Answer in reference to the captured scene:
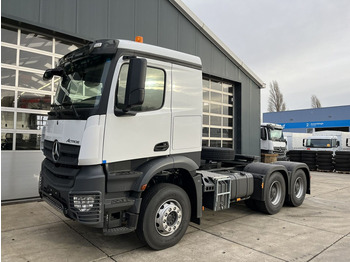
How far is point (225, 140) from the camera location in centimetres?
1126

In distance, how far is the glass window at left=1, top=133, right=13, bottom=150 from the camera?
6.14 meters

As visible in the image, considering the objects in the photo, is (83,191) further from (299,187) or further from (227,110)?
(227,110)

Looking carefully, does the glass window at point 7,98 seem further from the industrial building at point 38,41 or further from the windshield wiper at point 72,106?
the windshield wiper at point 72,106

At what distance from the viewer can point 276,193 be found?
602cm

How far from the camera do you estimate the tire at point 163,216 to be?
3650 mm

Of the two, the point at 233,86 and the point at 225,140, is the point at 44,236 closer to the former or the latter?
the point at 225,140

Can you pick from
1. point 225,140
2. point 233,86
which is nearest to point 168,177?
point 225,140

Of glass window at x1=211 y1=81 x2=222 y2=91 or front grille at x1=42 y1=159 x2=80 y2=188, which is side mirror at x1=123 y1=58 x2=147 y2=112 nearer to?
front grille at x1=42 y1=159 x2=80 y2=188

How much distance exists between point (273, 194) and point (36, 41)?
6791mm

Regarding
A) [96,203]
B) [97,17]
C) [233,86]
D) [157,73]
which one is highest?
[97,17]

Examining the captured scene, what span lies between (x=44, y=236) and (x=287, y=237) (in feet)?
13.2

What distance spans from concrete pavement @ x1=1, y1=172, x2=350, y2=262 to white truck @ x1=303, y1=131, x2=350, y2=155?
13.9 meters

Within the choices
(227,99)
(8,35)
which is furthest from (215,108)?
(8,35)

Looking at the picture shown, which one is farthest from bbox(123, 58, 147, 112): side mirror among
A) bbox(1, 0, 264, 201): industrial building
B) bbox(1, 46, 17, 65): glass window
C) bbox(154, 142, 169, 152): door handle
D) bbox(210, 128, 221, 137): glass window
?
bbox(210, 128, 221, 137): glass window
